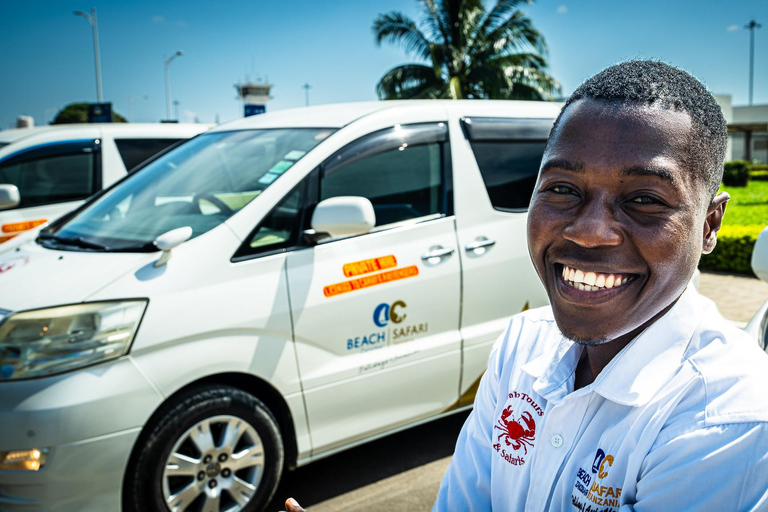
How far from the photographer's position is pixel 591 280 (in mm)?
1188

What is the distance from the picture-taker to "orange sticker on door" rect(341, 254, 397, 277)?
311 cm

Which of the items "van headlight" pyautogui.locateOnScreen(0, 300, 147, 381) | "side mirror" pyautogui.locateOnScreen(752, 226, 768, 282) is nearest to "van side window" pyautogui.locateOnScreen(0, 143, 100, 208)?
"van headlight" pyautogui.locateOnScreen(0, 300, 147, 381)

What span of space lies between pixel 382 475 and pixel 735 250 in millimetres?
7065

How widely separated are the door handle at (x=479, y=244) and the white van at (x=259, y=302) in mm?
12

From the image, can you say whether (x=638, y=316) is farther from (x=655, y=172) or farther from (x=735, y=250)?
(x=735, y=250)

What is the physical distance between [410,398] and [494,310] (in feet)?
2.21

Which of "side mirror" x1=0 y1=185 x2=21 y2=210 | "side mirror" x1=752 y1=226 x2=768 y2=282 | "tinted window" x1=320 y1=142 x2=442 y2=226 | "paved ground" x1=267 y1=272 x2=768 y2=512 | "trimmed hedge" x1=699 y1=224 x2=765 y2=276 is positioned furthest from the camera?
"trimmed hedge" x1=699 y1=224 x2=765 y2=276

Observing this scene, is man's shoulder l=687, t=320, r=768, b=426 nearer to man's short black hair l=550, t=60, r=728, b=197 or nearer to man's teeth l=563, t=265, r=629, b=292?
man's teeth l=563, t=265, r=629, b=292

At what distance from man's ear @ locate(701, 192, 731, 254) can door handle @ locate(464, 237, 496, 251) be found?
2231 mm

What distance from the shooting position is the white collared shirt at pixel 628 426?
39.0 inches

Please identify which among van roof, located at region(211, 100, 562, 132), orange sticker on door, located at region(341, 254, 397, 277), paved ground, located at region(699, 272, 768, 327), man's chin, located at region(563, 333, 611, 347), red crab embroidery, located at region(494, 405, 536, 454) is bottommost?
paved ground, located at region(699, 272, 768, 327)

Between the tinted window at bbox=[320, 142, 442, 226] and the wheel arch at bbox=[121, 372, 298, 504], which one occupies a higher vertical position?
the tinted window at bbox=[320, 142, 442, 226]

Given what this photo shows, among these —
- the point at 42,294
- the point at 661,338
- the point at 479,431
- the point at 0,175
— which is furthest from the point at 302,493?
the point at 0,175

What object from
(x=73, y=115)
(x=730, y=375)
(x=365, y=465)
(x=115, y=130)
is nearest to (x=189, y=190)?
(x=365, y=465)
